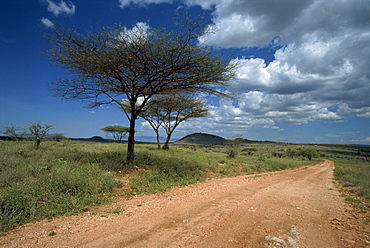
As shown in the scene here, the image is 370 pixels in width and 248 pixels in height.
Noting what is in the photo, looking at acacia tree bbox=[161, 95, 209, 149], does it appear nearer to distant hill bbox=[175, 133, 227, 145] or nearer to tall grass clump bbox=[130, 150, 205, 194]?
tall grass clump bbox=[130, 150, 205, 194]

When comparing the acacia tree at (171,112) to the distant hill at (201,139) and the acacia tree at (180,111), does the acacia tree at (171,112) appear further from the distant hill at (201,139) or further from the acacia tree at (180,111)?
the distant hill at (201,139)

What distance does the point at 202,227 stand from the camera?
3.88 meters

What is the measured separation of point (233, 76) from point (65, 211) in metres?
8.64

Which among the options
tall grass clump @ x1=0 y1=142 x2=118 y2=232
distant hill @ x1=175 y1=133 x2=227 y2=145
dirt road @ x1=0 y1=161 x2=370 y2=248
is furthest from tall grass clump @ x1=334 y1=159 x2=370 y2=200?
distant hill @ x1=175 y1=133 x2=227 y2=145

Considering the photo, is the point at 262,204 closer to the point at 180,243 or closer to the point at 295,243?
the point at 295,243

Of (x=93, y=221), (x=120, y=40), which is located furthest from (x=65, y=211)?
(x=120, y=40)

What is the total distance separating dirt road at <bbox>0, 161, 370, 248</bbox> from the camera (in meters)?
3.30

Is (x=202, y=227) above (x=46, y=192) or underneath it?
underneath

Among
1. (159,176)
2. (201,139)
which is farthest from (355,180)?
(201,139)

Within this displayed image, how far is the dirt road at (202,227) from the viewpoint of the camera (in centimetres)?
330

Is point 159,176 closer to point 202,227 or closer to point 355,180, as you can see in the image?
point 202,227

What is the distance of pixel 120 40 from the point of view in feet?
27.1

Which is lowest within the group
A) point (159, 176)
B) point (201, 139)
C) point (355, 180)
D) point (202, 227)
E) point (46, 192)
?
point (355, 180)

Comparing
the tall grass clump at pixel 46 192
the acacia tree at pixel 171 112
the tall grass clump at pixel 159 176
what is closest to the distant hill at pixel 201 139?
the acacia tree at pixel 171 112
